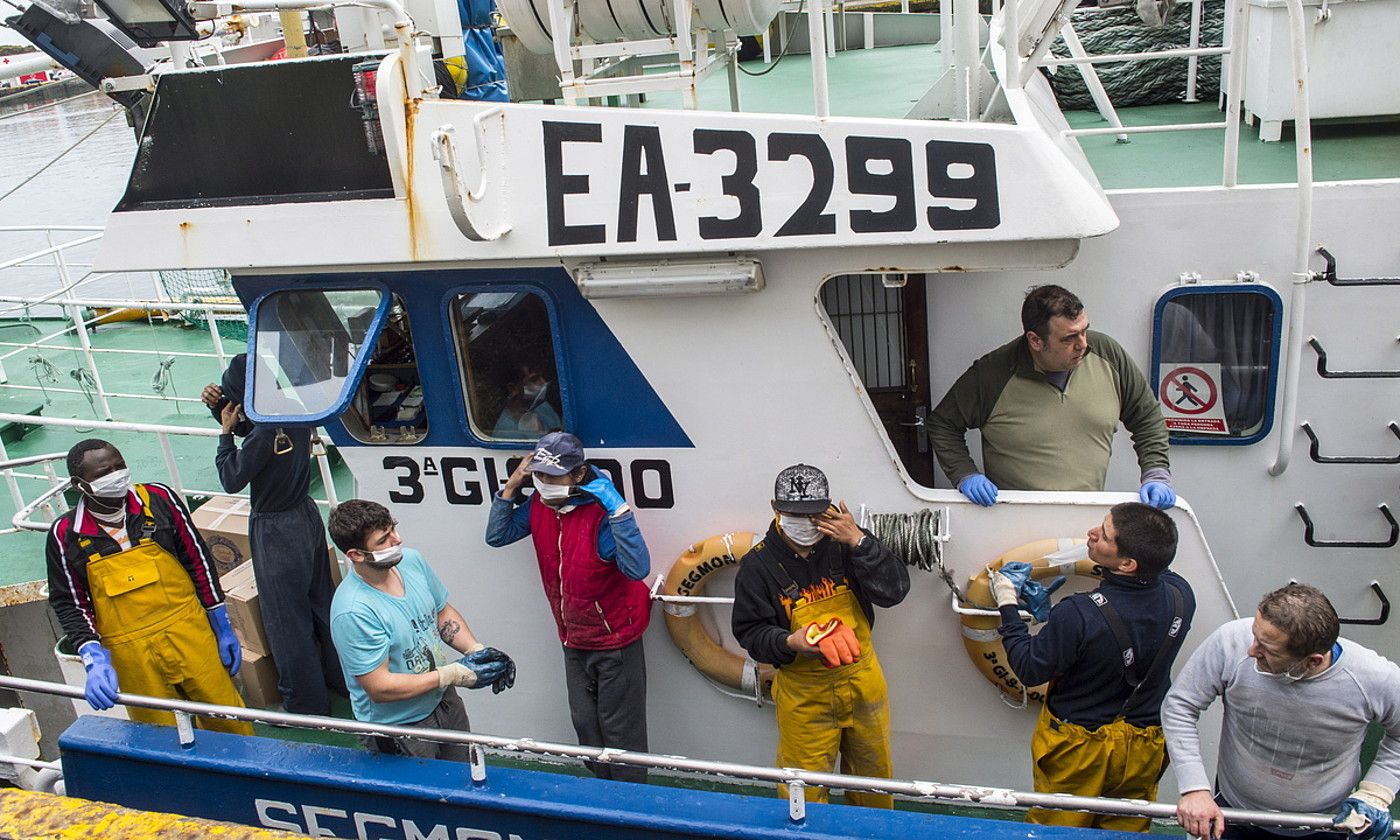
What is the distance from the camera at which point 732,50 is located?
4160 millimetres

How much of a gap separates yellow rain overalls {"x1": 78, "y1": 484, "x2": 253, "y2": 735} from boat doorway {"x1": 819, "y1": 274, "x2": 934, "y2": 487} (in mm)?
2791

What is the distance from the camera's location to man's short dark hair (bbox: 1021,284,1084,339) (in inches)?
144

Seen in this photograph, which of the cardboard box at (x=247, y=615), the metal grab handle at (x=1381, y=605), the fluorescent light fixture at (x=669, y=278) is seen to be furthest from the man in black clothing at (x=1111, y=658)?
the cardboard box at (x=247, y=615)

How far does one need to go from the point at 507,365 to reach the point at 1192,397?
8.66 feet

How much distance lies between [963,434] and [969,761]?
49.8 inches

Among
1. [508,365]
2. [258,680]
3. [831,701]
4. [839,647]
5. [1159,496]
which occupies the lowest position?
[258,680]

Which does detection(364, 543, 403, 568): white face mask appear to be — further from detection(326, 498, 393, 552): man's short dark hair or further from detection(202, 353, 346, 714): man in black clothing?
detection(202, 353, 346, 714): man in black clothing

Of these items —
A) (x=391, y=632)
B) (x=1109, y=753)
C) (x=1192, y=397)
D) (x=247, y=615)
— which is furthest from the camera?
(x=247, y=615)

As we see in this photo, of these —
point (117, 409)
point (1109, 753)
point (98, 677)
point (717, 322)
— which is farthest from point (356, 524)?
point (117, 409)

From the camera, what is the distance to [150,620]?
430 centimetres

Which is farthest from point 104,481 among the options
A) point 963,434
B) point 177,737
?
point 963,434

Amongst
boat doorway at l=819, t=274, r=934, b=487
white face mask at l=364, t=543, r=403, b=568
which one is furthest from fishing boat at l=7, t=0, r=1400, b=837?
white face mask at l=364, t=543, r=403, b=568

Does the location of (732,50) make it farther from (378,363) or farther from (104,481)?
(104,481)

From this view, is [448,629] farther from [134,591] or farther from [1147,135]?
[1147,135]
